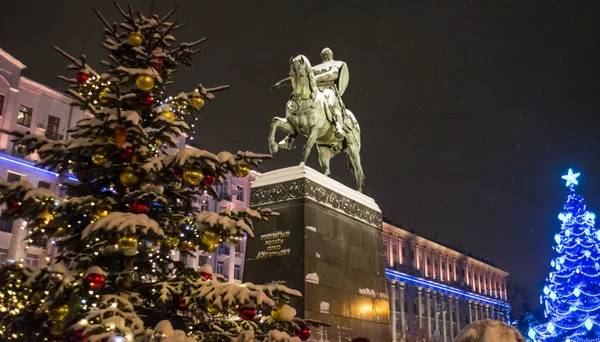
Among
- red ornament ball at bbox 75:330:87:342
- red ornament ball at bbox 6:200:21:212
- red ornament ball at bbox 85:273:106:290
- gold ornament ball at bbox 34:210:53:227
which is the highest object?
red ornament ball at bbox 6:200:21:212

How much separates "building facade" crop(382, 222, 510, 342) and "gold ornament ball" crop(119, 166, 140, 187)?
5791cm

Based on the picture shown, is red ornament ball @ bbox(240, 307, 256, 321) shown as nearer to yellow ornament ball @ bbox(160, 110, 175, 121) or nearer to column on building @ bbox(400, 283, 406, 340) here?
yellow ornament ball @ bbox(160, 110, 175, 121)

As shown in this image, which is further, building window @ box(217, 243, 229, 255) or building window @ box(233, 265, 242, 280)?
building window @ box(233, 265, 242, 280)

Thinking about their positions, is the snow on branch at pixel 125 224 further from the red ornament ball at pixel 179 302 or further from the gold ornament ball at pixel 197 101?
the gold ornament ball at pixel 197 101

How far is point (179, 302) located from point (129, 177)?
1.50m

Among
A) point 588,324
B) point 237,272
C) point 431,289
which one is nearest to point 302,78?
point 588,324

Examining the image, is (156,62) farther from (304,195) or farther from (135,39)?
(304,195)

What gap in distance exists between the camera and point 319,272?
38.2 ft

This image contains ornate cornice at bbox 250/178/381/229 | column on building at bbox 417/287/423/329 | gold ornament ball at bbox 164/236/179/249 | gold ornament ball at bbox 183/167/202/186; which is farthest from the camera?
column on building at bbox 417/287/423/329

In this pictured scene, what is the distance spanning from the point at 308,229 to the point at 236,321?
5.24 metres

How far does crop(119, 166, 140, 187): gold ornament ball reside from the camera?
651cm

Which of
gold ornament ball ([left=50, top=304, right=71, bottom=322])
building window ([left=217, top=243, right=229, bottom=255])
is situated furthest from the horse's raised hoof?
building window ([left=217, top=243, right=229, bottom=255])

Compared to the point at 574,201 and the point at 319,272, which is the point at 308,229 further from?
the point at 574,201

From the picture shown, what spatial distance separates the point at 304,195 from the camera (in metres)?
12.2
